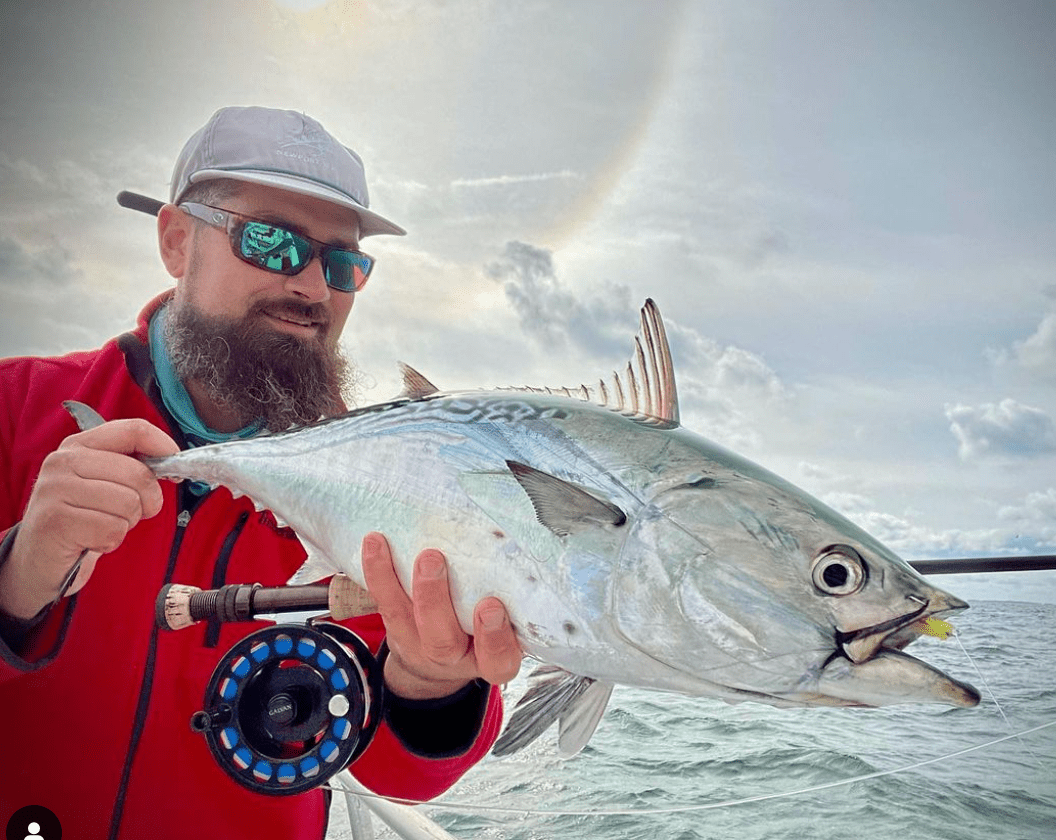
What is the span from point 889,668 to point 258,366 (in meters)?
1.87

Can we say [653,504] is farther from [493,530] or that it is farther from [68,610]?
[68,610]

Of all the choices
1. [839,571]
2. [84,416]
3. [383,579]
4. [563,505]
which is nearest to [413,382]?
[383,579]

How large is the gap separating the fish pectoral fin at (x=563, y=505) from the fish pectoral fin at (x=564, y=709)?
256mm

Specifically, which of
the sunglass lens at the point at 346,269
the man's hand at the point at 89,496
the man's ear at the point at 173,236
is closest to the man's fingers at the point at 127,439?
the man's hand at the point at 89,496

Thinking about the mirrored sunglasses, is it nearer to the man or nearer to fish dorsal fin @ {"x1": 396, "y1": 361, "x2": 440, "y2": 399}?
the man

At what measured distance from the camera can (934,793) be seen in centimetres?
513

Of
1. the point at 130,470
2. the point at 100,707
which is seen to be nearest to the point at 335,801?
the point at 100,707

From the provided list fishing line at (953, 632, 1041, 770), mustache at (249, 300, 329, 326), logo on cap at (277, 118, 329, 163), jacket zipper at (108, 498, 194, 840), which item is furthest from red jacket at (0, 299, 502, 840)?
fishing line at (953, 632, 1041, 770)

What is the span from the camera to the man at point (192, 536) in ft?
5.54

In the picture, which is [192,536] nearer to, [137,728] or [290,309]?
[137,728]

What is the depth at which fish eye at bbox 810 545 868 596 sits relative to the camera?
1020 millimetres

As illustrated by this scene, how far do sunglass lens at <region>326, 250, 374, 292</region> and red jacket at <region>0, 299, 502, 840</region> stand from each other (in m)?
0.72

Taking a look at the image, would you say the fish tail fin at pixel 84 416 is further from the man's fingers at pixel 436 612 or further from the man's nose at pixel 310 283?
the man's fingers at pixel 436 612

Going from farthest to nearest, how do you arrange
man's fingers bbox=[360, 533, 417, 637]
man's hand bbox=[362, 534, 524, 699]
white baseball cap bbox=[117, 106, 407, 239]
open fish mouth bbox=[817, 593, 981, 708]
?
white baseball cap bbox=[117, 106, 407, 239], man's fingers bbox=[360, 533, 417, 637], man's hand bbox=[362, 534, 524, 699], open fish mouth bbox=[817, 593, 981, 708]
